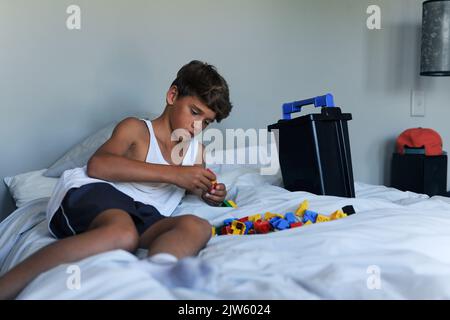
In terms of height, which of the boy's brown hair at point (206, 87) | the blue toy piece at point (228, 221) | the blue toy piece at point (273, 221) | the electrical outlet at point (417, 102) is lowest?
the blue toy piece at point (228, 221)

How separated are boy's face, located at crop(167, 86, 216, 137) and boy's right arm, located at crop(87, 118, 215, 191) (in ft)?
0.61

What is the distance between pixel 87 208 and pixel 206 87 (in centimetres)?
50

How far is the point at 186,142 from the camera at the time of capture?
1434mm

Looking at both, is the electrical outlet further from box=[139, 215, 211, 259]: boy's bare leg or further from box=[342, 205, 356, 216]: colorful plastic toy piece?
box=[139, 215, 211, 259]: boy's bare leg

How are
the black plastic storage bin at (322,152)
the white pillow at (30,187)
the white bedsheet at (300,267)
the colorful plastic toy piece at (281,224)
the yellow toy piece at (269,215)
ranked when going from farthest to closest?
1. the white pillow at (30,187)
2. the black plastic storage bin at (322,152)
3. the yellow toy piece at (269,215)
4. the colorful plastic toy piece at (281,224)
5. the white bedsheet at (300,267)

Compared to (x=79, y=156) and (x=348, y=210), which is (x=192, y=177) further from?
(x=79, y=156)

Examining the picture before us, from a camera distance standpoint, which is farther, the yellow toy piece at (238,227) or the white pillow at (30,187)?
the white pillow at (30,187)

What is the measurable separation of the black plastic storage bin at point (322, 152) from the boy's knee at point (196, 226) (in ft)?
1.94

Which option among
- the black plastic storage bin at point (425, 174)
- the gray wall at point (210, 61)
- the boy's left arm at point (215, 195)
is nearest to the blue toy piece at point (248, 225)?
the boy's left arm at point (215, 195)

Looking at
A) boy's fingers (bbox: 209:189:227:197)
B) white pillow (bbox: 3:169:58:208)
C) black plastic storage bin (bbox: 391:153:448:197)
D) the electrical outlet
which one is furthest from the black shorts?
the electrical outlet

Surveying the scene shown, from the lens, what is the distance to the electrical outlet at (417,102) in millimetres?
2363

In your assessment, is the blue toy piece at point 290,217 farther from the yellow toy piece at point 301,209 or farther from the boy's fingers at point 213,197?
the boy's fingers at point 213,197

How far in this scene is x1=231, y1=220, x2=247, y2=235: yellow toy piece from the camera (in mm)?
1043

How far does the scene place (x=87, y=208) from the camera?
1028mm
